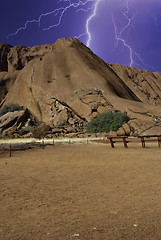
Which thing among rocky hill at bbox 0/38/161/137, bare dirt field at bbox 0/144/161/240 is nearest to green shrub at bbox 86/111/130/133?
rocky hill at bbox 0/38/161/137

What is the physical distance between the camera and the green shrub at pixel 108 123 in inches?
1225

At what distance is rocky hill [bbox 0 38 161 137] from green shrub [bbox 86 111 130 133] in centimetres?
169

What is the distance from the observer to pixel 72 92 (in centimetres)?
4600

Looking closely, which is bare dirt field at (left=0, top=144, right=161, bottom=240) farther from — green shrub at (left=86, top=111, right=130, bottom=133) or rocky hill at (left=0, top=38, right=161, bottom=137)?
green shrub at (left=86, top=111, right=130, bottom=133)

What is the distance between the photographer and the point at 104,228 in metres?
3.17

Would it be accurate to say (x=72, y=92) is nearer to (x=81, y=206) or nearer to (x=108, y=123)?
(x=108, y=123)

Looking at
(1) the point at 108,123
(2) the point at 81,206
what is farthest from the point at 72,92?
(2) the point at 81,206

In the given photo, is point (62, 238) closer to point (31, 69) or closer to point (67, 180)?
point (67, 180)

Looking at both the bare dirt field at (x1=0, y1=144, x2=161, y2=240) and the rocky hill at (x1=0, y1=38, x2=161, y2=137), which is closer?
the bare dirt field at (x1=0, y1=144, x2=161, y2=240)

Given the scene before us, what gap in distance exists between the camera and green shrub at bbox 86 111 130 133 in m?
31.1

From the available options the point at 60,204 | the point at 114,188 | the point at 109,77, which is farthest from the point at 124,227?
the point at 109,77

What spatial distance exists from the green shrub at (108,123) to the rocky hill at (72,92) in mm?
1687

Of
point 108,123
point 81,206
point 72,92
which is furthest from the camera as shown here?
point 72,92

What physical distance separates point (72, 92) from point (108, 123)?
55.1 feet
